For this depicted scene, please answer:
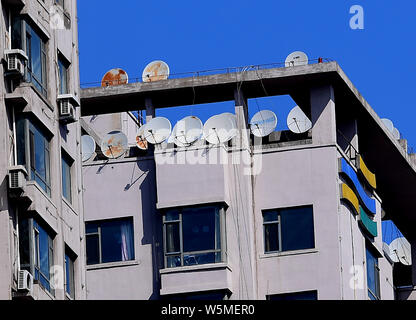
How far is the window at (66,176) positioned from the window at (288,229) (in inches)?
704

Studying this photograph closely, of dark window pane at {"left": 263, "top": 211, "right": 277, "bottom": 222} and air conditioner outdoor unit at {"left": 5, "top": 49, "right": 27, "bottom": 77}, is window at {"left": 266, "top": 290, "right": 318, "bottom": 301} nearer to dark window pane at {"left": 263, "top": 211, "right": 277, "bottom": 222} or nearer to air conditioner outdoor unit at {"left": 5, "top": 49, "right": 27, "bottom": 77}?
dark window pane at {"left": 263, "top": 211, "right": 277, "bottom": 222}

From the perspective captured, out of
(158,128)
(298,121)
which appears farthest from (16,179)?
(298,121)

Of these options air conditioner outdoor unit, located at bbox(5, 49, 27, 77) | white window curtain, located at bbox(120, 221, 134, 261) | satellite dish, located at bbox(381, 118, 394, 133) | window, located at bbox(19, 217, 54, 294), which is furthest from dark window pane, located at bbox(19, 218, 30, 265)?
satellite dish, located at bbox(381, 118, 394, 133)

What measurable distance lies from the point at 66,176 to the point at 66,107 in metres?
2.19

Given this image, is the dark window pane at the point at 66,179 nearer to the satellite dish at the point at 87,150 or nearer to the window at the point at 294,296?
the window at the point at 294,296

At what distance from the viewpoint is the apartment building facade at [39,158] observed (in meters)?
45.5

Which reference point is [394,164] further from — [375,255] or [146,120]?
[146,120]

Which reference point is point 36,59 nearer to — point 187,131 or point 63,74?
point 63,74

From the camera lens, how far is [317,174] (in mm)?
67125

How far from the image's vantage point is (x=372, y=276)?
7119 cm

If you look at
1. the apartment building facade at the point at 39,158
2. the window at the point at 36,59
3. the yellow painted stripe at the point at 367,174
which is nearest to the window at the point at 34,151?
the apartment building facade at the point at 39,158

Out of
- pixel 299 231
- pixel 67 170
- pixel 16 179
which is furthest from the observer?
pixel 299 231

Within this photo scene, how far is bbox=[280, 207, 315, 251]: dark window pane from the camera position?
6662 cm

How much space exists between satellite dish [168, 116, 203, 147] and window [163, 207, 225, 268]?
115 inches
